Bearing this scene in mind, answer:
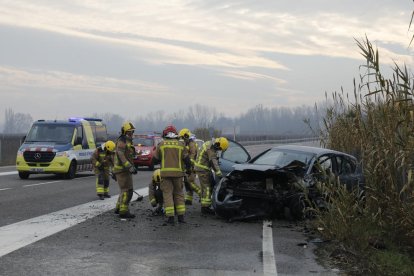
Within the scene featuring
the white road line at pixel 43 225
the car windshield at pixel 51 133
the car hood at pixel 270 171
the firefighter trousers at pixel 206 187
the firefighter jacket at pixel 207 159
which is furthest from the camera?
the car windshield at pixel 51 133

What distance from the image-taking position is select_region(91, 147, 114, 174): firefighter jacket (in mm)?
13125

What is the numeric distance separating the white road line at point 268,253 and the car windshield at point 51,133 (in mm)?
11296

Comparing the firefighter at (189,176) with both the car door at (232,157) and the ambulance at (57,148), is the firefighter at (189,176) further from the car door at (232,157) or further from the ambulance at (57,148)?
the ambulance at (57,148)

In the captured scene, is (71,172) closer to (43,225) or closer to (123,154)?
(123,154)

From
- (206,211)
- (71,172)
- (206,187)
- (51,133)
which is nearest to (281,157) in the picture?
(206,187)

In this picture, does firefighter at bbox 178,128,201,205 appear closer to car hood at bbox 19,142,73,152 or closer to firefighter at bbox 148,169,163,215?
firefighter at bbox 148,169,163,215

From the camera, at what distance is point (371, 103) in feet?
28.2

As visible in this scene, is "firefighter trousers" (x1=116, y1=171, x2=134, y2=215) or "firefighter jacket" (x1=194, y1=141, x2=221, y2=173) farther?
"firefighter jacket" (x1=194, y1=141, x2=221, y2=173)

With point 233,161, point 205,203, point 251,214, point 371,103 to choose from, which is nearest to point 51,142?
point 233,161

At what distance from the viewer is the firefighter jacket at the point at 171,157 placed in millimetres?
9594

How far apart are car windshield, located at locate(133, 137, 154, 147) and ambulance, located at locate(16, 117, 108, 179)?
17.4 ft

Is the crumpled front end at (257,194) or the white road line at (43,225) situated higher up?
the crumpled front end at (257,194)

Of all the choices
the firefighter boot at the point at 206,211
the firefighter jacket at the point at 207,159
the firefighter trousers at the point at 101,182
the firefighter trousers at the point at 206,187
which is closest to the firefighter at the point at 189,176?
the firefighter jacket at the point at 207,159

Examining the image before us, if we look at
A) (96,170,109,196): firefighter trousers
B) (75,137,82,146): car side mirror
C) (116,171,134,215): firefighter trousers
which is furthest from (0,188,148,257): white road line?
(75,137,82,146): car side mirror
